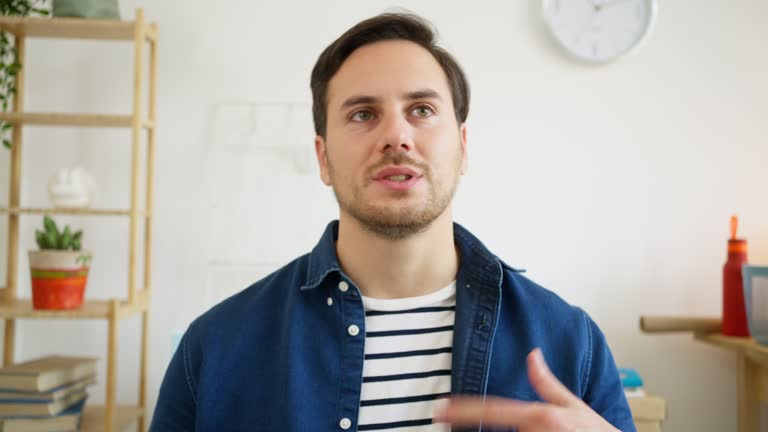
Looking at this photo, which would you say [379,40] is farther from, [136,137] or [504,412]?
[136,137]

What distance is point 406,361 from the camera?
1.24 metres

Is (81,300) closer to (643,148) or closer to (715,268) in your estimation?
(643,148)

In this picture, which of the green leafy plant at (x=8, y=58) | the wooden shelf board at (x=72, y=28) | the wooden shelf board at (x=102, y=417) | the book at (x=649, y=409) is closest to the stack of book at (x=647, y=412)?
the book at (x=649, y=409)

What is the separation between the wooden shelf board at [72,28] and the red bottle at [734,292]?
6.78ft

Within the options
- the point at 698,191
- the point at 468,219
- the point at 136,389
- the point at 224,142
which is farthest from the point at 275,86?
the point at 698,191

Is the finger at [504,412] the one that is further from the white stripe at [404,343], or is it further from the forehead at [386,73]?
the forehead at [386,73]

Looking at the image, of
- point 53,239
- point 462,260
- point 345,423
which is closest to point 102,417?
point 53,239

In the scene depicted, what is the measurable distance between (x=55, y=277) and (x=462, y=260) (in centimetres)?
134

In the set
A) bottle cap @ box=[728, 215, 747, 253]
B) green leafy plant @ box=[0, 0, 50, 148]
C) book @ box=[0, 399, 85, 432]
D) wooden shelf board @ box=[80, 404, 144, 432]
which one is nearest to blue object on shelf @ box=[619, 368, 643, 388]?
bottle cap @ box=[728, 215, 747, 253]

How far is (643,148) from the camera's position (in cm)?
250

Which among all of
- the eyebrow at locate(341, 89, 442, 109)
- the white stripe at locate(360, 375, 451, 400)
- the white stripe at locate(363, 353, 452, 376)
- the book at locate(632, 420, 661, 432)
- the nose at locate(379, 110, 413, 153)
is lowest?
the book at locate(632, 420, 661, 432)

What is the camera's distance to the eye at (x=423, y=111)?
1.38 metres

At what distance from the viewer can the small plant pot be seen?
2037 mm

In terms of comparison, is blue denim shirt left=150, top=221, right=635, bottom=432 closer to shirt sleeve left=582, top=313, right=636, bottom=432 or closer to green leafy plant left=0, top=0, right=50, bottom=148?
shirt sleeve left=582, top=313, right=636, bottom=432
